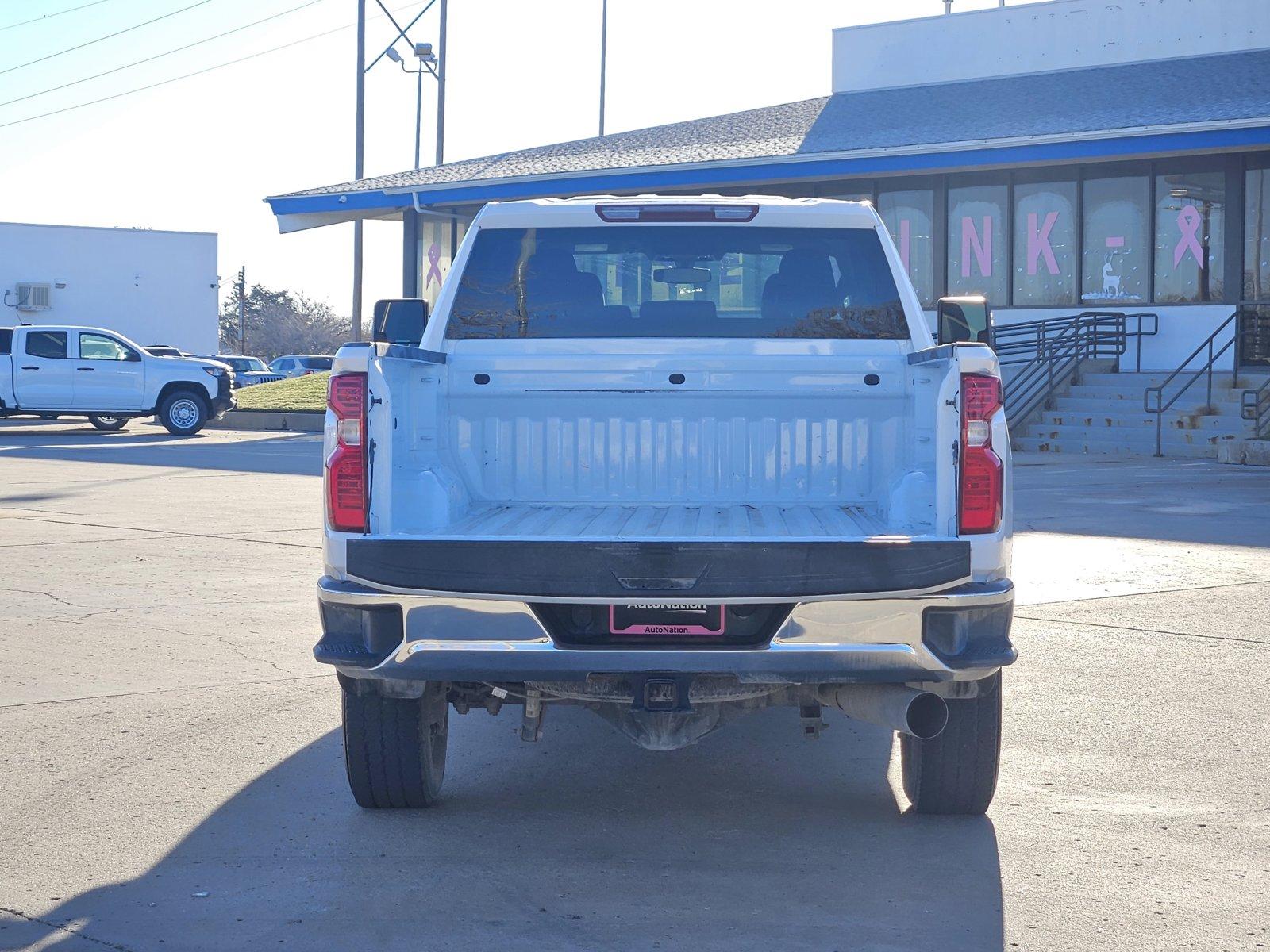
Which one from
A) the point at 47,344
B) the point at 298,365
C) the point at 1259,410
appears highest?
the point at 298,365

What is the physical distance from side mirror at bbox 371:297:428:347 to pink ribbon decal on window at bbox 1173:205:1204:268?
72.7ft

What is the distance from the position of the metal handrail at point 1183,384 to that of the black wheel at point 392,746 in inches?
703

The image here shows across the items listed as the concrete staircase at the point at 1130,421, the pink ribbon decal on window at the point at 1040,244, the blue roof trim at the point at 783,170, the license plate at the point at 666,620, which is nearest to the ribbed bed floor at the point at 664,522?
the license plate at the point at 666,620

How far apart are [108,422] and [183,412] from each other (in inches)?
95.9

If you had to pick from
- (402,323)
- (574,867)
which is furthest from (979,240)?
(574,867)

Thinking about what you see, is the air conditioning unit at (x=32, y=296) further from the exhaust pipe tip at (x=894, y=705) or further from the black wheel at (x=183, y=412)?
the exhaust pipe tip at (x=894, y=705)

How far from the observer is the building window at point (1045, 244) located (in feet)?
90.6

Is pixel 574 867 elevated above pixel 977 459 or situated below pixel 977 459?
below

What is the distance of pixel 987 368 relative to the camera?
470cm

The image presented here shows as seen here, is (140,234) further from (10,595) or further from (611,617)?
(611,617)

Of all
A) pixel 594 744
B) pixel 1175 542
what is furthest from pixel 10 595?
pixel 1175 542

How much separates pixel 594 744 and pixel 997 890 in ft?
7.35

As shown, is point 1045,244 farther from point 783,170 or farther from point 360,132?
point 360,132

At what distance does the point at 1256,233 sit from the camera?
25.7m
